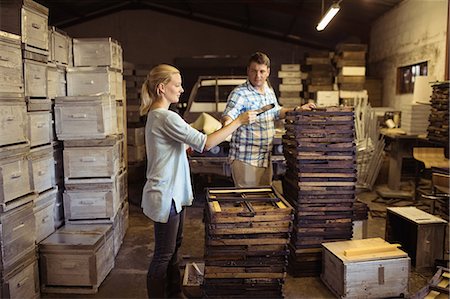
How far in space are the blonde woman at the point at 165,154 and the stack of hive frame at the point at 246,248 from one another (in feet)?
0.91

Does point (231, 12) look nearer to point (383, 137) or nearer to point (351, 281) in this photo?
point (383, 137)

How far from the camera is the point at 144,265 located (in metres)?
3.90

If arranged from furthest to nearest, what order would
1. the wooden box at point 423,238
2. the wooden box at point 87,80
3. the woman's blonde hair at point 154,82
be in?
the wooden box at point 87,80 < the wooden box at point 423,238 < the woman's blonde hair at point 154,82

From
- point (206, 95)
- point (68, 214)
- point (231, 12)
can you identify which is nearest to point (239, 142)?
point (68, 214)

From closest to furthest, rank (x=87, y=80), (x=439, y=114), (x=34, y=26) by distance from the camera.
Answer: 1. (x=34, y=26)
2. (x=87, y=80)
3. (x=439, y=114)

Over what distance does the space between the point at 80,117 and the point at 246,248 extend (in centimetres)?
200

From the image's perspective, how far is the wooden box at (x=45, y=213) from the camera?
3416 mm

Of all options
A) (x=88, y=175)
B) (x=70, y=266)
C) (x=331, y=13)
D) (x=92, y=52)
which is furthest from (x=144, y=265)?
(x=331, y=13)

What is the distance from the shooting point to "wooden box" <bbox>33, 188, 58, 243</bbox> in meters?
3.42

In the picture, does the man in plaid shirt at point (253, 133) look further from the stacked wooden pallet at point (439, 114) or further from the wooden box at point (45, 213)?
the stacked wooden pallet at point (439, 114)

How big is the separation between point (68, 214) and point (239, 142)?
5.70ft

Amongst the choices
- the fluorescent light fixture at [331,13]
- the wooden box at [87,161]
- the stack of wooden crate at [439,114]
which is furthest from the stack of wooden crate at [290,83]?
the wooden box at [87,161]

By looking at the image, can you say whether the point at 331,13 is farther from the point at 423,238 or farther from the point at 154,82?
the point at 154,82

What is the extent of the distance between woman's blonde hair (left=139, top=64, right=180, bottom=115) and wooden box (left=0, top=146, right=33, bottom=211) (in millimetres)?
1027
